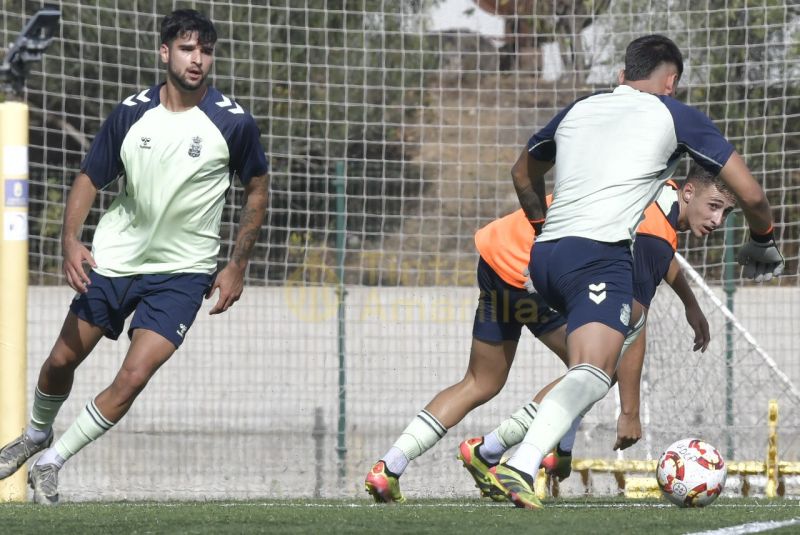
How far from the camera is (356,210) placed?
11.6m

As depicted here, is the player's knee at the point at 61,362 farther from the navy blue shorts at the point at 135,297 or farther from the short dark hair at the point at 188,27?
the short dark hair at the point at 188,27

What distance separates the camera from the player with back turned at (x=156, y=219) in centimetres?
590

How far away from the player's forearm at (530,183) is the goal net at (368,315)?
433 cm

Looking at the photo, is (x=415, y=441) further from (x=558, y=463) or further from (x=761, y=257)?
(x=761, y=257)

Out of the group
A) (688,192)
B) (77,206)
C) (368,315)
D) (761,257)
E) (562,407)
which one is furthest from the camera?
(368,315)

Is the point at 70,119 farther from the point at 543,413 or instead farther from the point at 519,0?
the point at 543,413

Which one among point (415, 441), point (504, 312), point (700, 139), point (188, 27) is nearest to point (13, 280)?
point (188, 27)

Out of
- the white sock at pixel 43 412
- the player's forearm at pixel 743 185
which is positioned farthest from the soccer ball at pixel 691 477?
the white sock at pixel 43 412

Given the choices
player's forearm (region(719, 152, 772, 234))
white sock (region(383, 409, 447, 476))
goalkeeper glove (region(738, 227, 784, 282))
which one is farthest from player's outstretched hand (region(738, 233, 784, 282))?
white sock (region(383, 409, 447, 476))

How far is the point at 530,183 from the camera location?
577 cm

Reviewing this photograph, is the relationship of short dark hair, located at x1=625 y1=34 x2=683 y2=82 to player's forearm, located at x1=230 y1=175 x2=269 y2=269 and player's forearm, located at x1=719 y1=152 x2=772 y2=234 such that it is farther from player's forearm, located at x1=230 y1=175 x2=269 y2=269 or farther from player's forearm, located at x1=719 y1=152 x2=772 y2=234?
player's forearm, located at x1=230 y1=175 x2=269 y2=269

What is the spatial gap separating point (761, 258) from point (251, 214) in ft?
7.51

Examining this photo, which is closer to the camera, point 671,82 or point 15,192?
point 671,82

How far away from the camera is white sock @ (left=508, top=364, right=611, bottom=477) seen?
4715 millimetres
